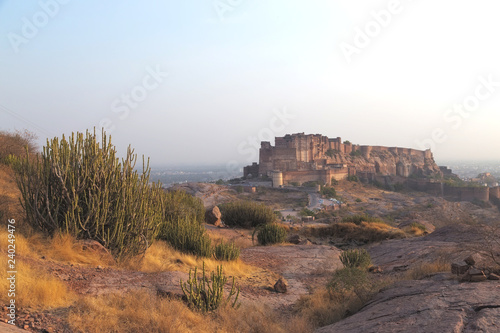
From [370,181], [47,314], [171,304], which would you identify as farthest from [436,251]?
[370,181]

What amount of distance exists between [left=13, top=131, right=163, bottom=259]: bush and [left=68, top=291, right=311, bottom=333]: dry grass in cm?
218

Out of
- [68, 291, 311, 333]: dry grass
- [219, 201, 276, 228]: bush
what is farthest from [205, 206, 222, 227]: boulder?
[68, 291, 311, 333]: dry grass

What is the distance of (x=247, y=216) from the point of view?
46.0 ft

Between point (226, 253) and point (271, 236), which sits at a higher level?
point (226, 253)

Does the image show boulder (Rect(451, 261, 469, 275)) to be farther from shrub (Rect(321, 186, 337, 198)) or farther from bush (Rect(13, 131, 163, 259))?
shrub (Rect(321, 186, 337, 198))

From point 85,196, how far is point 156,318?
3.09m

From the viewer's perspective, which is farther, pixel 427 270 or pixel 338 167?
pixel 338 167

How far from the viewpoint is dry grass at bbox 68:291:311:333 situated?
3.44 metres

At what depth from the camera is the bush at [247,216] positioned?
45.8 feet

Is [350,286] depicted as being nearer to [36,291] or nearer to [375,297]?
[375,297]

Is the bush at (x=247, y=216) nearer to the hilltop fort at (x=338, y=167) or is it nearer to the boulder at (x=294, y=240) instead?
the boulder at (x=294, y=240)

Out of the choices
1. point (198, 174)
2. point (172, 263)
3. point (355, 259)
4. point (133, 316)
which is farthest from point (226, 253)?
point (198, 174)

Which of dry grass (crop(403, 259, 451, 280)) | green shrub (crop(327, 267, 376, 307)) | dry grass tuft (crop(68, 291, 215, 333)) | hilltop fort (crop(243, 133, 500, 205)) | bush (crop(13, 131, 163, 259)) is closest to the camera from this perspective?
dry grass tuft (crop(68, 291, 215, 333))

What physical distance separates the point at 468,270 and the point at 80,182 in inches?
239
